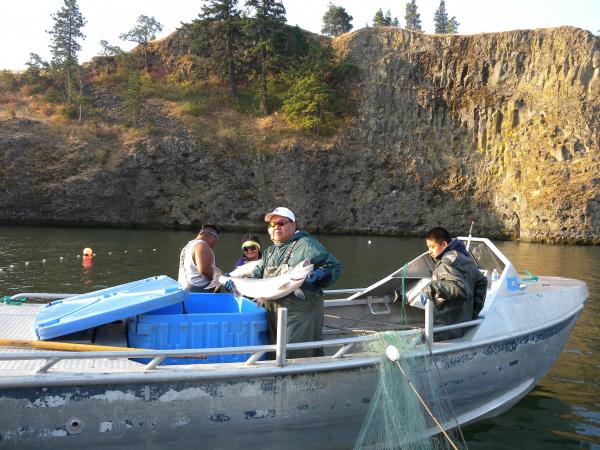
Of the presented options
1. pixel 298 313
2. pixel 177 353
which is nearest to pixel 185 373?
pixel 177 353

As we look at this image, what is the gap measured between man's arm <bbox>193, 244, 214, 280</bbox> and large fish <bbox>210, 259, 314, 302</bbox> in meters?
1.44

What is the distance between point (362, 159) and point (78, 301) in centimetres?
4321

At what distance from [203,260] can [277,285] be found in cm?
205

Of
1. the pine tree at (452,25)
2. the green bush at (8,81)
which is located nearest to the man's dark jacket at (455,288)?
the green bush at (8,81)

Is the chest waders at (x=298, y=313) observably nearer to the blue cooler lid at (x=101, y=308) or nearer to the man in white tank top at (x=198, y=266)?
the blue cooler lid at (x=101, y=308)

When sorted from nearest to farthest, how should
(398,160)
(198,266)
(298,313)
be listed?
(298,313)
(198,266)
(398,160)

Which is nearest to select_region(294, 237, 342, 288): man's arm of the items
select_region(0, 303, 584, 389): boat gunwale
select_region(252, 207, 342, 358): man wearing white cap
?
select_region(252, 207, 342, 358): man wearing white cap

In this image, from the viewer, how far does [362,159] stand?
47.8 meters

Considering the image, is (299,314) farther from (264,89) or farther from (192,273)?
(264,89)

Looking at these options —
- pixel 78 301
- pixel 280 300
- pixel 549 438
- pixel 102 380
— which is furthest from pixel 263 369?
pixel 549 438

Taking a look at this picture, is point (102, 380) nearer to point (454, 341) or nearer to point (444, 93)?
point (454, 341)

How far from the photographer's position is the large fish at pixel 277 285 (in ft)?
17.6

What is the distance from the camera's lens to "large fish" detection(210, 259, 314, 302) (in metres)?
5.38

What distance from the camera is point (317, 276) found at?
17.7 ft
